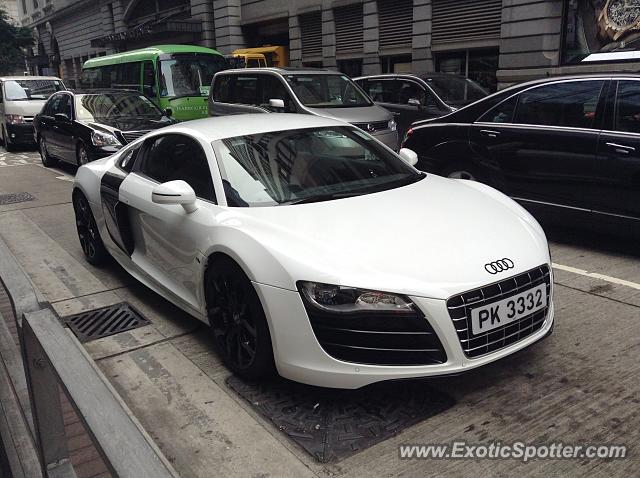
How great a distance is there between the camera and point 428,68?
56.5ft

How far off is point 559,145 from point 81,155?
7.54 m

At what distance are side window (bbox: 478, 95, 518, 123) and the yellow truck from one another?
49.7 feet

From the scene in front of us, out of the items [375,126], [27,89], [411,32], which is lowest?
[375,126]

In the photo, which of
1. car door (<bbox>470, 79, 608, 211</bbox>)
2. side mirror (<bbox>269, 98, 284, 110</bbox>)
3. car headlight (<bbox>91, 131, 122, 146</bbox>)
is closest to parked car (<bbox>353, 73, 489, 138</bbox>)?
side mirror (<bbox>269, 98, 284, 110</bbox>)

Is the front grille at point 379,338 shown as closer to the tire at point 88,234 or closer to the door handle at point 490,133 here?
the tire at point 88,234

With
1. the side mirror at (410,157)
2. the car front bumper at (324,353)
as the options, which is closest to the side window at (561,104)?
the side mirror at (410,157)

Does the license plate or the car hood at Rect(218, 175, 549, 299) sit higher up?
the car hood at Rect(218, 175, 549, 299)

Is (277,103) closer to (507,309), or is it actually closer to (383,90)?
(383,90)

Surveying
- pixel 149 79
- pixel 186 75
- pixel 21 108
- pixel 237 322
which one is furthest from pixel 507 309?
pixel 21 108

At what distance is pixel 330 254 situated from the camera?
2.79 metres

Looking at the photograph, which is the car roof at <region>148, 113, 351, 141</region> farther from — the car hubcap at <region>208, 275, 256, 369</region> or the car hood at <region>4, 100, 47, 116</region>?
the car hood at <region>4, 100, 47, 116</region>

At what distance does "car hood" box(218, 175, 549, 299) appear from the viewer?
2705mm

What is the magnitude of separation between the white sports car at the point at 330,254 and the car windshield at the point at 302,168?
0.03 ft

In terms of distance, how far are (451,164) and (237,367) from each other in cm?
399
